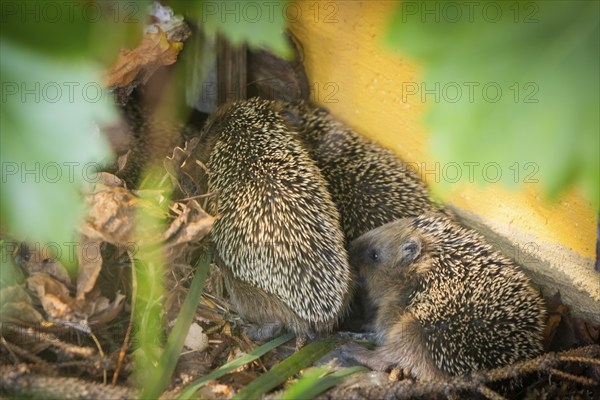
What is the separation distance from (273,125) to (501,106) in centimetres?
269

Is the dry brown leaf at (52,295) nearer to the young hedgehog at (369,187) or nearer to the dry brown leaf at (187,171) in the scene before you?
the dry brown leaf at (187,171)

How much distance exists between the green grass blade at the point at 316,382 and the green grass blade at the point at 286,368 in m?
0.14

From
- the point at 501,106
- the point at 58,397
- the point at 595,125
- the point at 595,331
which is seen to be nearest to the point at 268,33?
the point at 501,106

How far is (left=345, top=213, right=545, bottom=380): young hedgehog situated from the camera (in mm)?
3316

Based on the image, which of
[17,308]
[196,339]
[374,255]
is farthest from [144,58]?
[374,255]

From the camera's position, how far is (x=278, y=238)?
11.3ft

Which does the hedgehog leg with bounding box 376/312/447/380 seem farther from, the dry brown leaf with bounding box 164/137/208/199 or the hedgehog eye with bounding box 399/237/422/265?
the dry brown leaf with bounding box 164/137/208/199

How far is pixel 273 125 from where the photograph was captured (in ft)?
13.0

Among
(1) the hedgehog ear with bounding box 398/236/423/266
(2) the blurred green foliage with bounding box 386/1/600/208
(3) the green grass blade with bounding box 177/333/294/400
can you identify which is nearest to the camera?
(2) the blurred green foliage with bounding box 386/1/600/208

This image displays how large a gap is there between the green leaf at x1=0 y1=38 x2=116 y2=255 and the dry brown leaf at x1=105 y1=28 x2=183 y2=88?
1.90m

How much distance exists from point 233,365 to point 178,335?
1.10 feet

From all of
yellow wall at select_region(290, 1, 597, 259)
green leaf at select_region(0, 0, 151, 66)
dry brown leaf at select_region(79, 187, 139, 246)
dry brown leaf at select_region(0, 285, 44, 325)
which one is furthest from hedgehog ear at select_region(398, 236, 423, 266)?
green leaf at select_region(0, 0, 151, 66)

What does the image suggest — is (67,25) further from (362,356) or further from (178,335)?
(362,356)

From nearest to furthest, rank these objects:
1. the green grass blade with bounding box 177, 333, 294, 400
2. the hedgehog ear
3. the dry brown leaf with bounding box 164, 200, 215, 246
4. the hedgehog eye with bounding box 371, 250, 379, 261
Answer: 1. the green grass blade with bounding box 177, 333, 294, 400
2. the dry brown leaf with bounding box 164, 200, 215, 246
3. the hedgehog ear
4. the hedgehog eye with bounding box 371, 250, 379, 261
